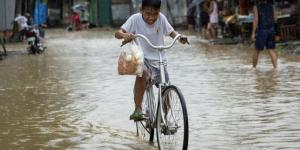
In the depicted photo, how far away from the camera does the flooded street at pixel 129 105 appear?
6855 mm

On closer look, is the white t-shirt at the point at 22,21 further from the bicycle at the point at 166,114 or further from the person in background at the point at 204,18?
the bicycle at the point at 166,114

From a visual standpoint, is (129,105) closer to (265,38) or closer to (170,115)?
(170,115)

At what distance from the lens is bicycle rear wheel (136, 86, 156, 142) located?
6.46m

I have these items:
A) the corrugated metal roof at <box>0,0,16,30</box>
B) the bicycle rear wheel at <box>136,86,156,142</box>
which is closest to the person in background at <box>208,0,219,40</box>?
the corrugated metal roof at <box>0,0,16,30</box>

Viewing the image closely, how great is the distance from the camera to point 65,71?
14883mm

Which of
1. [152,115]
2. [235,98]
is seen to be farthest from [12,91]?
[152,115]

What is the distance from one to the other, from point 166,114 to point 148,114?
23.2 inches

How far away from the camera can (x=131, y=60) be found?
628cm

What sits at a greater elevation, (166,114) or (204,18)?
(204,18)

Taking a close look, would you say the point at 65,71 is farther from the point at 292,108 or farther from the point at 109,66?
the point at 292,108

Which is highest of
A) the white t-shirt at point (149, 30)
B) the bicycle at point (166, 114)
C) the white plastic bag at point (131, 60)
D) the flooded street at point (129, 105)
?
the white t-shirt at point (149, 30)

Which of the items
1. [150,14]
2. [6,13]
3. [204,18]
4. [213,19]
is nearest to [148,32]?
[150,14]

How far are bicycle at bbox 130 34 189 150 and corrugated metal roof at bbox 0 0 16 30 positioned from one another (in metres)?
22.3

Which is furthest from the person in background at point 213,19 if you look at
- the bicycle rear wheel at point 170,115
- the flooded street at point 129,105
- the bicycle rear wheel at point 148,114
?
the bicycle rear wheel at point 170,115
